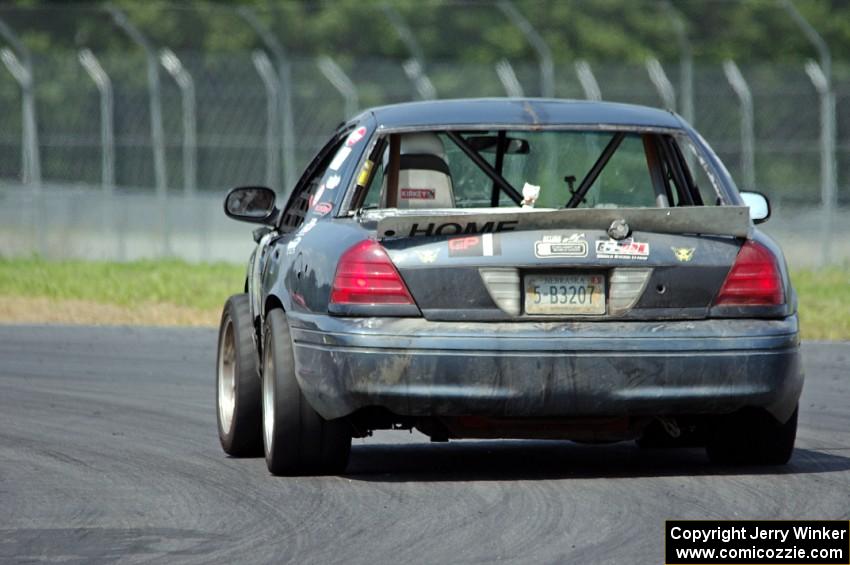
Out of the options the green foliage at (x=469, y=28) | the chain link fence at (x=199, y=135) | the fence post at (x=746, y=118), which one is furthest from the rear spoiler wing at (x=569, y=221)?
the green foliage at (x=469, y=28)

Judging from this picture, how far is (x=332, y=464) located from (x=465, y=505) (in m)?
0.92

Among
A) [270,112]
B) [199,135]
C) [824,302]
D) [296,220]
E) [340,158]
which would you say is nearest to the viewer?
[340,158]

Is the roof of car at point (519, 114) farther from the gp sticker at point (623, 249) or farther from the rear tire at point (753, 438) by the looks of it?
the rear tire at point (753, 438)

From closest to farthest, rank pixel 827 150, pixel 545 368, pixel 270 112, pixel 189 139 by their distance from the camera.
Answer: pixel 545 368 → pixel 827 150 → pixel 189 139 → pixel 270 112

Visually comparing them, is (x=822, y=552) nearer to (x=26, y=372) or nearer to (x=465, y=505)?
(x=465, y=505)

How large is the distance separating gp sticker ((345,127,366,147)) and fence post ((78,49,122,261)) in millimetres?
19536

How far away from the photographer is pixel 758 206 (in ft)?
28.7

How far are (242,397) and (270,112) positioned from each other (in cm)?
1973

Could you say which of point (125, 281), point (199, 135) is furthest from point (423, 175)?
point (199, 135)

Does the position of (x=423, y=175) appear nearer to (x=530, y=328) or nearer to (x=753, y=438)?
(x=530, y=328)

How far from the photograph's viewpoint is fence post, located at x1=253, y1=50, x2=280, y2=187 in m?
27.8

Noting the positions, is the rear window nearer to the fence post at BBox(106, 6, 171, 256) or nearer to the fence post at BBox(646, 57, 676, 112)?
the fence post at BBox(646, 57, 676, 112)

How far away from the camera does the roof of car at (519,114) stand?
27.3 ft

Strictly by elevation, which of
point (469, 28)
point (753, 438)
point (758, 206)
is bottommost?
point (753, 438)
